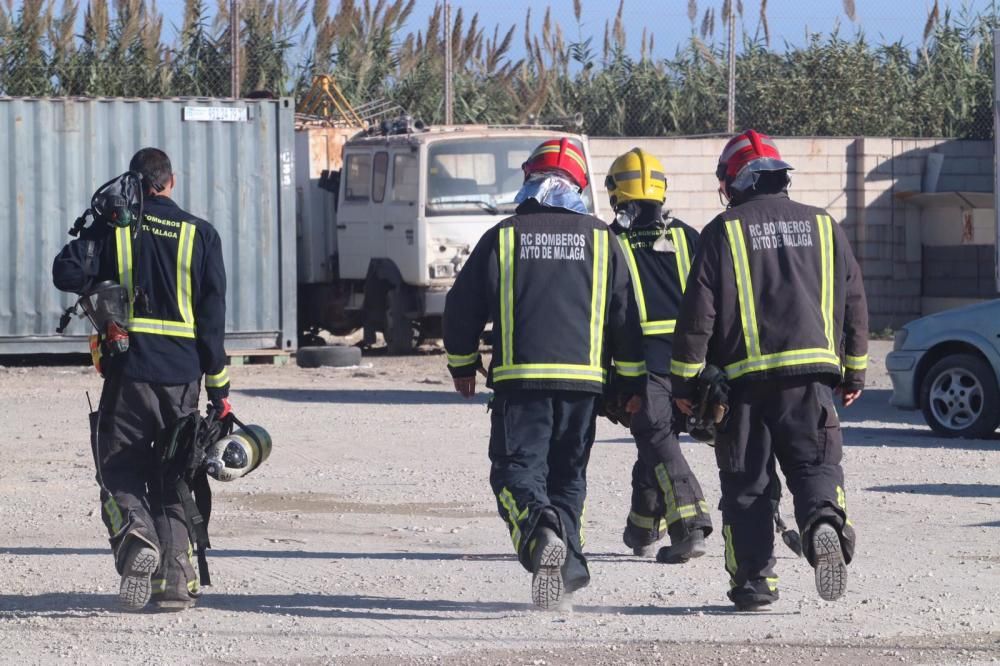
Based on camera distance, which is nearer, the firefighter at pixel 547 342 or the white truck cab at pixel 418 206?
the firefighter at pixel 547 342

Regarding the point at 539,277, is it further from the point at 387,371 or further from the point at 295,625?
the point at 387,371

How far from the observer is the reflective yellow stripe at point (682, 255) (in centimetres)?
769

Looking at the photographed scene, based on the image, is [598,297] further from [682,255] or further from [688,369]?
[682,255]

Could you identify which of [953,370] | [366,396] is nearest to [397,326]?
[366,396]

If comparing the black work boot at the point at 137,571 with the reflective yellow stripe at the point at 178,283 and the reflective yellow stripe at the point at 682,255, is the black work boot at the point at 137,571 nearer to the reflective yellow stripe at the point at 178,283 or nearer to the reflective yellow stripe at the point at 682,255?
the reflective yellow stripe at the point at 178,283

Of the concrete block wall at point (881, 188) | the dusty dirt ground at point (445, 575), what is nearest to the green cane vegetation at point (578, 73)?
the concrete block wall at point (881, 188)

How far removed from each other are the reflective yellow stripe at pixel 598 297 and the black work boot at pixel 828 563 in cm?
109

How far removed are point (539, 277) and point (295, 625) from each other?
5.30ft

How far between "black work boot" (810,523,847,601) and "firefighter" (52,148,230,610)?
2421 millimetres

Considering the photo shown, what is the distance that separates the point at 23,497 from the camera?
9781 millimetres

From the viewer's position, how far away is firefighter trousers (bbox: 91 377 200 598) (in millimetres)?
6734

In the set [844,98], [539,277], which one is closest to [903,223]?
[844,98]

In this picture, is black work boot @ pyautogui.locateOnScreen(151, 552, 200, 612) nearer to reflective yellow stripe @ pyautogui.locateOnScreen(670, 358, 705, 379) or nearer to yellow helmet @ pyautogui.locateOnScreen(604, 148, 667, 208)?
reflective yellow stripe @ pyautogui.locateOnScreen(670, 358, 705, 379)

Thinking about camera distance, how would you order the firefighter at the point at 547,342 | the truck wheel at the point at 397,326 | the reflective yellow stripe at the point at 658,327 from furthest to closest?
1. the truck wheel at the point at 397,326
2. the reflective yellow stripe at the point at 658,327
3. the firefighter at the point at 547,342
